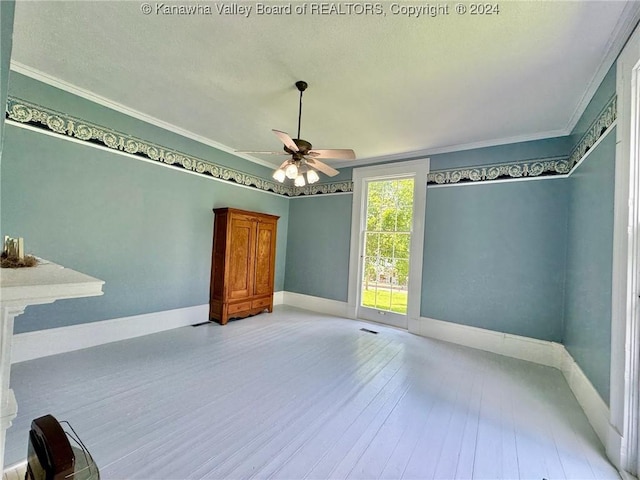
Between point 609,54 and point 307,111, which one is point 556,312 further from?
point 307,111

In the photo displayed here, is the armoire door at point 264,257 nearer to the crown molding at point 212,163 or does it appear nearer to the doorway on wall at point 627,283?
the crown molding at point 212,163

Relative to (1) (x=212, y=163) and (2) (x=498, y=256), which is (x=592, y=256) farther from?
(1) (x=212, y=163)

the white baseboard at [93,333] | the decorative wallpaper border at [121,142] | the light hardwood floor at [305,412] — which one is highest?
the decorative wallpaper border at [121,142]

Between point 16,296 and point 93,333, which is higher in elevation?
point 16,296

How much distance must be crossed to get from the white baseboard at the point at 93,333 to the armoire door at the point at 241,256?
0.65 metres

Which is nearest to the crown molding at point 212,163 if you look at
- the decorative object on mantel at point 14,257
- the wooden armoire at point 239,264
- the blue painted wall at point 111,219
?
the blue painted wall at point 111,219

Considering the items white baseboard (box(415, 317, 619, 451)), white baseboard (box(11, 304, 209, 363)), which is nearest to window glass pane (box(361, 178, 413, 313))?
white baseboard (box(415, 317, 619, 451))

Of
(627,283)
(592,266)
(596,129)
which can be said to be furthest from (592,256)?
(596,129)

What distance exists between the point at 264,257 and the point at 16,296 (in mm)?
3854

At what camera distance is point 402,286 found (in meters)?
4.24

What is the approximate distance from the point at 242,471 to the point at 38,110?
3.63m

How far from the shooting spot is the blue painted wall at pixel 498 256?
3.20m

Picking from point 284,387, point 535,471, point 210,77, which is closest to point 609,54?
point 535,471

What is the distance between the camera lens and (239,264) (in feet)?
13.9
